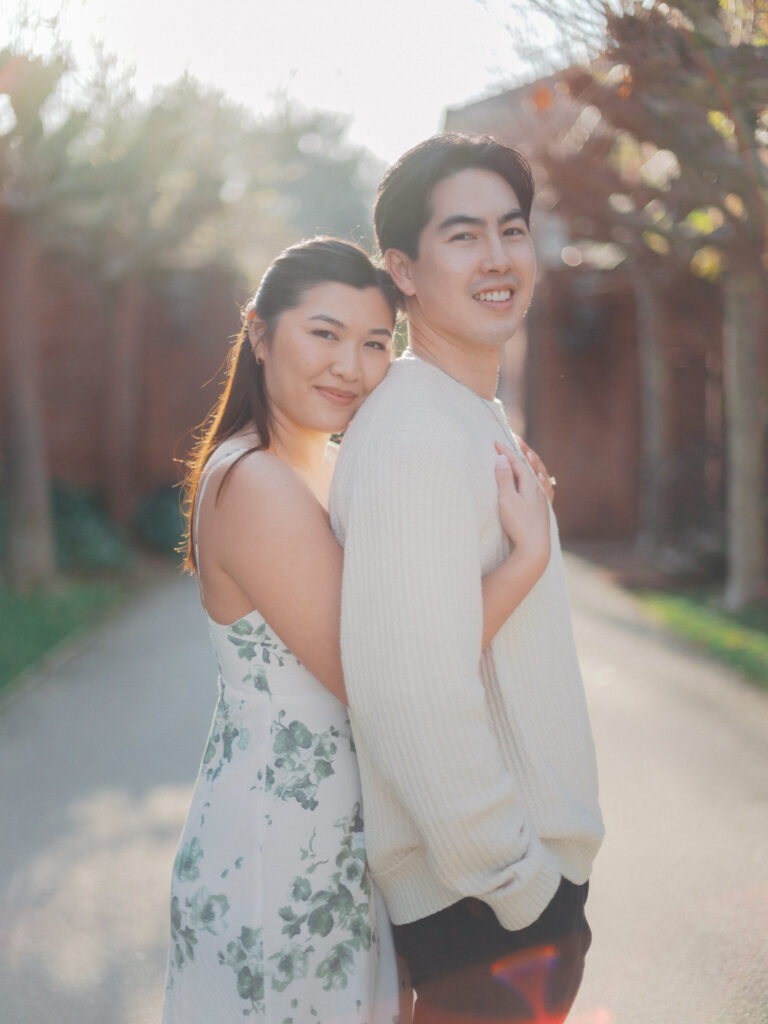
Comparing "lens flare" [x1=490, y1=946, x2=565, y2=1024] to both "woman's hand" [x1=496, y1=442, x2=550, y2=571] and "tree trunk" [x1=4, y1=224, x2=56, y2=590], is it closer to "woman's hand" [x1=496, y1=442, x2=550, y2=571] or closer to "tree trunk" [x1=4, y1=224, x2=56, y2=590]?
"woman's hand" [x1=496, y1=442, x2=550, y2=571]

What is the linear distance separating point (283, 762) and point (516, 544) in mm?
627

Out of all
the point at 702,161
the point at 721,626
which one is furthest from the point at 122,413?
the point at 702,161

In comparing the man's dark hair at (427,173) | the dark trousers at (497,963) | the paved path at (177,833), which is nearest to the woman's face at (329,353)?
the man's dark hair at (427,173)

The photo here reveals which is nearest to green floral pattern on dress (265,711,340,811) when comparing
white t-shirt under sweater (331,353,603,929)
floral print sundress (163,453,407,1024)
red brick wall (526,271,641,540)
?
floral print sundress (163,453,407,1024)

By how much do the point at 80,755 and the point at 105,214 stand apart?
923 cm

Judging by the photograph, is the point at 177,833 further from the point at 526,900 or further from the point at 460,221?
the point at 460,221

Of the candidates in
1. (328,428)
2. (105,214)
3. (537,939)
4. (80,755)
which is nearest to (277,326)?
(328,428)

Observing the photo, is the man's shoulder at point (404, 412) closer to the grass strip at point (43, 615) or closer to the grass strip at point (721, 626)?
the grass strip at point (721, 626)

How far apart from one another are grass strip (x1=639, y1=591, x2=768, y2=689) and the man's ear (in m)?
5.64

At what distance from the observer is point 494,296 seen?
205 centimetres

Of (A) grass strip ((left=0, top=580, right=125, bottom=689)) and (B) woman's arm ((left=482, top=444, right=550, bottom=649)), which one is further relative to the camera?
(A) grass strip ((left=0, top=580, right=125, bottom=689))

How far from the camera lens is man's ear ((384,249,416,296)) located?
2125mm

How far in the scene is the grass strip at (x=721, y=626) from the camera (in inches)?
297

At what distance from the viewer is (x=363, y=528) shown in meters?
1.73
